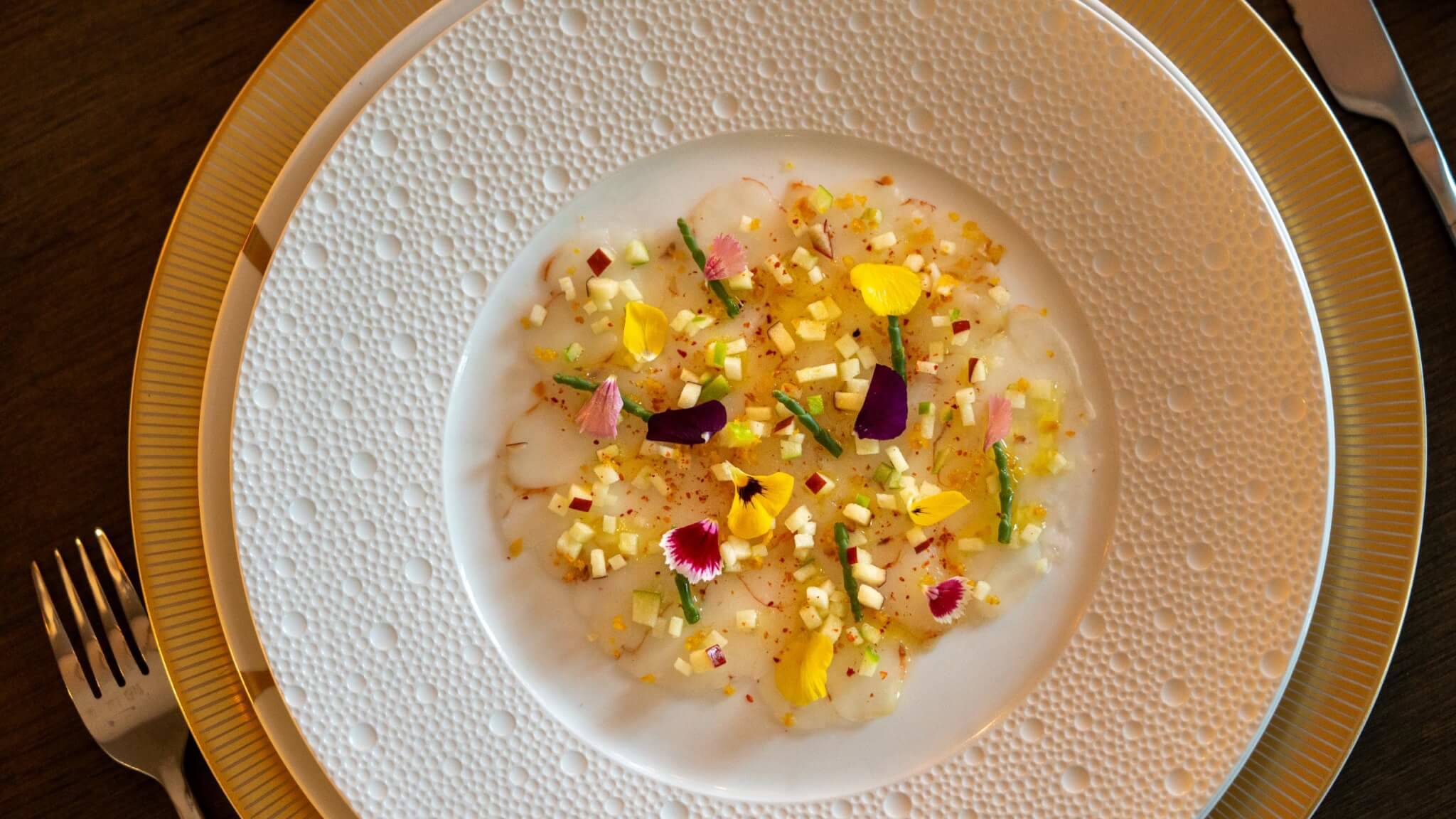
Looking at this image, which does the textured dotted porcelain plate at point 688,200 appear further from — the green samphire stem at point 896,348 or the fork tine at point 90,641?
the fork tine at point 90,641

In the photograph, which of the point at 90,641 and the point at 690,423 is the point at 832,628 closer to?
the point at 690,423

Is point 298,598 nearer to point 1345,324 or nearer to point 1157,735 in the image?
point 1157,735

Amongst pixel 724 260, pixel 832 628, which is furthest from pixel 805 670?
pixel 724 260

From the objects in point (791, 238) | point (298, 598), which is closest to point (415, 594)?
point (298, 598)

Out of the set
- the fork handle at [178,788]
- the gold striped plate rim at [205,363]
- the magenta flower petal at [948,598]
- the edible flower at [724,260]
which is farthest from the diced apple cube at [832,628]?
the fork handle at [178,788]

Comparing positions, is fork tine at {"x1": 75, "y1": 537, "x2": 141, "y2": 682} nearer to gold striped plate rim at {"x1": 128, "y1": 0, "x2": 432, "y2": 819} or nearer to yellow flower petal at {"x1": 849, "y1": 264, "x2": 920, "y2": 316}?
gold striped plate rim at {"x1": 128, "y1": 0, "x2": 432, "y2": 819}

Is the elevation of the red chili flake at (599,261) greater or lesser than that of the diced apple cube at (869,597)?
greater

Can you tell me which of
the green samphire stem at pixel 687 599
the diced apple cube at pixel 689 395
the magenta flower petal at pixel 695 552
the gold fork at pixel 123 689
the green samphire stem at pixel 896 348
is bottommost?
the gold fork at pixel 123 689
